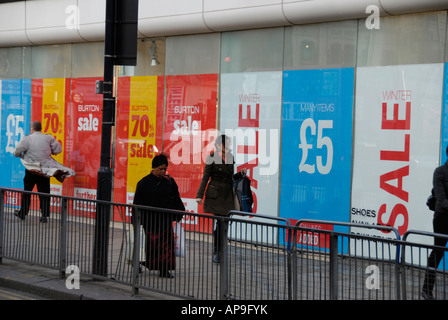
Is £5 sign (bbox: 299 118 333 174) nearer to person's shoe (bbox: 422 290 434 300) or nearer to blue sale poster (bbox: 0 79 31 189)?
person's shoe (bbox: 422 290 434 300)

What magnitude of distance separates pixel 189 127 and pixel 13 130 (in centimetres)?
555

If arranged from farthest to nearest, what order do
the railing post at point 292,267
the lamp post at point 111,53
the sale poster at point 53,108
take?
the sale poster at point 53,108
the lamp post at point 111,53
the railing post at point 292,267

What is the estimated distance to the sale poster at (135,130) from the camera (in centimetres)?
1330

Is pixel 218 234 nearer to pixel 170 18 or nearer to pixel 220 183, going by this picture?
pixel 220 183

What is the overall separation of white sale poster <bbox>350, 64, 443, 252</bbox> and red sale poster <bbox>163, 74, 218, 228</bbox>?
2.99 meters

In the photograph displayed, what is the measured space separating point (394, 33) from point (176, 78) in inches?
174

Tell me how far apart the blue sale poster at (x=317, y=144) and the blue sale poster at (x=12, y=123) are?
720 centimetres

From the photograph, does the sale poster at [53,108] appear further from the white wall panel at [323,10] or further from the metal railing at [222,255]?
the metal railing at [222,255]

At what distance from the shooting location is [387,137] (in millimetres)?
10172

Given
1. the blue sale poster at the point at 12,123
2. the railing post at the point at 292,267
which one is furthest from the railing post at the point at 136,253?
the blue sale poster at the point at 12,123

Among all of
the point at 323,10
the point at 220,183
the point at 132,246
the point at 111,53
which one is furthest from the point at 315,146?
the point at 132,246

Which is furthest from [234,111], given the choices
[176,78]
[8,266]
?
[8,266]

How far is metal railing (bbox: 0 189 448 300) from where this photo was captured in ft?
19.1

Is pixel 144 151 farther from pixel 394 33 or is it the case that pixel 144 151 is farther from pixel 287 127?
pixel 394 33
